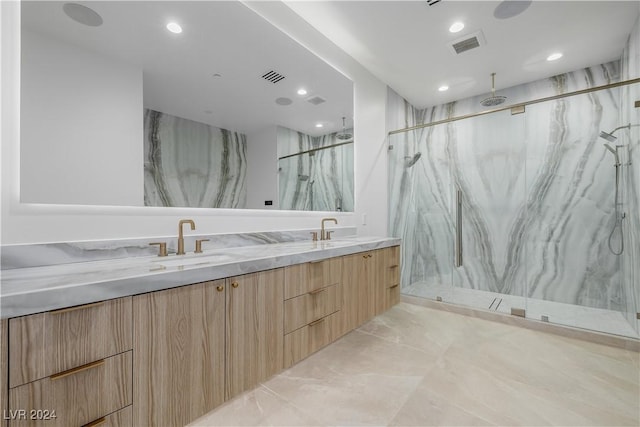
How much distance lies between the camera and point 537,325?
2.30 metres

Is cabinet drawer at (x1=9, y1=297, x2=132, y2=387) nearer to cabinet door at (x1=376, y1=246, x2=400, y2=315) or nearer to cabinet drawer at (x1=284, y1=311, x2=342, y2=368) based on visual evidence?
cabinet drawer at (x1=284, y1=311, x2=342, y2=368)

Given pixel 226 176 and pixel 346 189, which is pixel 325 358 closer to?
pixel 226 176

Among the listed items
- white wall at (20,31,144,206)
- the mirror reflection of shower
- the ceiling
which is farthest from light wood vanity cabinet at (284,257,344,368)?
the mirror reflection of shower

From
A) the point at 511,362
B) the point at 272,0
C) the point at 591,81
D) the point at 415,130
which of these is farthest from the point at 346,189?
the point at 591,81

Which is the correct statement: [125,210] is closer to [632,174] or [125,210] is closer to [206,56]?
[206,56]

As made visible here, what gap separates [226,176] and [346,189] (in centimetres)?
144

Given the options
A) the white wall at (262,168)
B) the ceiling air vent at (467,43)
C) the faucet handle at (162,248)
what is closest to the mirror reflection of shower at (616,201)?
the ceiling air vent at (467,43)

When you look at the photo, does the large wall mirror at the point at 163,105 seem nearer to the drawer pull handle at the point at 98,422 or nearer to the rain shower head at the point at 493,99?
the drawer pull handle at the point at 98,422

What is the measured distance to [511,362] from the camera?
177 centimetres

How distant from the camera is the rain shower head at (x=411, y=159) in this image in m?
3.32

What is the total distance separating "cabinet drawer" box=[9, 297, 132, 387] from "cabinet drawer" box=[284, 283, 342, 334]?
78 centimetres

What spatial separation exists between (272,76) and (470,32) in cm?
182

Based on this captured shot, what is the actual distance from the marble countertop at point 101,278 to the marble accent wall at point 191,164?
37 centimetres

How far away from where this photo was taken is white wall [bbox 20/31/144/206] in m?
1.10
